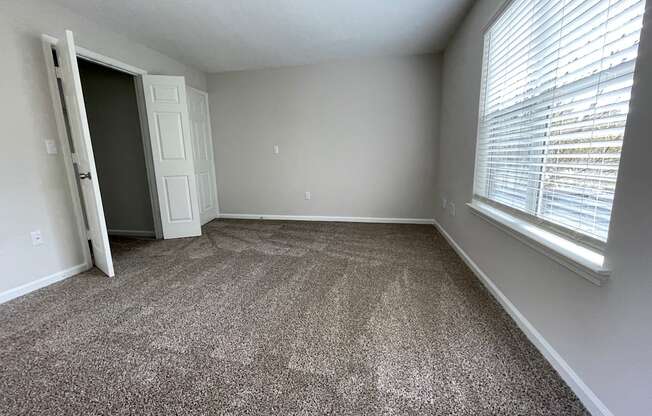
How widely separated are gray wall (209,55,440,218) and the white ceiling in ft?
1.18

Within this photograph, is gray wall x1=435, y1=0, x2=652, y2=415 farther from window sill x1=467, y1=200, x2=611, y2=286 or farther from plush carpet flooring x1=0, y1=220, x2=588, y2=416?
plush carpet flooring x1=0, y1=220, x2=588, y2=416

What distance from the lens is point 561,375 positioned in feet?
4.12

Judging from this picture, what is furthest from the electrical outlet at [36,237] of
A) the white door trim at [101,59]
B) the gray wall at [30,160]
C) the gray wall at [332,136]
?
the gray wall at [332,136]

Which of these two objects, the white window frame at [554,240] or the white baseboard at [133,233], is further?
the white baseboard at [133,233]

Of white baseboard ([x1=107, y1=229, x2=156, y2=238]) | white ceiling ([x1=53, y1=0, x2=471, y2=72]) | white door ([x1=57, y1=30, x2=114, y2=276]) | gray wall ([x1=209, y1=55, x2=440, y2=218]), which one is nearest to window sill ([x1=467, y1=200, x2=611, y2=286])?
white ceiling ([x1=53, y1=0, x2=471, y2=72])

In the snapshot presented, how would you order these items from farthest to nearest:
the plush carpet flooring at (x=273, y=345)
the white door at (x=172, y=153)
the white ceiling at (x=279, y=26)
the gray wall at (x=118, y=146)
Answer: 1. the gray wall at (x=118, y=146)
2. the white door at (x=172, y=153)
3. the white ceiling at (x=279, y=26)
4. the plush carpet flooring at (x=273, y=345)

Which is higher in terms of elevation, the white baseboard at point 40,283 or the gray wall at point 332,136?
the gray wall at point 332,136

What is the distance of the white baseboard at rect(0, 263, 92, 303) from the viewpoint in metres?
2.04

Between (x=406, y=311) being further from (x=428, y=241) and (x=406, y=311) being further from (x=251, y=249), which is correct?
(x=251, y=249)

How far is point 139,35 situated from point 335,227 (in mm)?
3332

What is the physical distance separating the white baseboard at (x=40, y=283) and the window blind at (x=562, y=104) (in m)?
3.77

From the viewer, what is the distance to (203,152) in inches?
167

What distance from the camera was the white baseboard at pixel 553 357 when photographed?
1071 millimetres

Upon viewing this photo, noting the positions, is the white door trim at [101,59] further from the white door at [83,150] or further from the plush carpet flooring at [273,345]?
the plush carpet flooring at [273,345]
